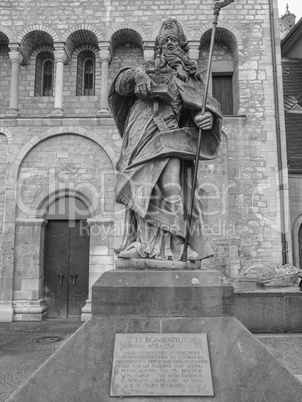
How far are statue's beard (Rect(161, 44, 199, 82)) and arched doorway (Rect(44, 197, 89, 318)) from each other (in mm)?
9248

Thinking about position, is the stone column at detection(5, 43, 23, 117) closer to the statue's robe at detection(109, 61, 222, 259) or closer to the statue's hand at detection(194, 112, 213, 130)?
the statue's robe at detection(109, 61, 222, 259)

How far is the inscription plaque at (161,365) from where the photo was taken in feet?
9.20

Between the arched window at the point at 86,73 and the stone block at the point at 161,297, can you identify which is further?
the arched window at the point at 86,73

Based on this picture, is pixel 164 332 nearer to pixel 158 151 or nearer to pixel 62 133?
pixel 158 151

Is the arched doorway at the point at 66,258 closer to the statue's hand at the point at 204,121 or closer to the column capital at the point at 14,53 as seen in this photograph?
the column capital at the point at 14,53

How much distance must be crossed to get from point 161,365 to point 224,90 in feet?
41.9

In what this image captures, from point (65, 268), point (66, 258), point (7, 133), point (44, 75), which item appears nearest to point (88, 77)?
point (44, 75)

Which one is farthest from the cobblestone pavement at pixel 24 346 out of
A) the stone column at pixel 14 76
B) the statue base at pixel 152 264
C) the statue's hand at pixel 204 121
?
the stone column at pixel 14 76

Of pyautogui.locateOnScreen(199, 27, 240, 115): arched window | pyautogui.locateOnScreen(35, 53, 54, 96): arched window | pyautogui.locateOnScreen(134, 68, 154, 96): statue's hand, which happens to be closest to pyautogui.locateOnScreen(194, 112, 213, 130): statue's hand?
pyautogui.locateOnScreen(134, 68, 154, 96): statue's hand

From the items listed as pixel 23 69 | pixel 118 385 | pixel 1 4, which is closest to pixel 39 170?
pixel 23 69

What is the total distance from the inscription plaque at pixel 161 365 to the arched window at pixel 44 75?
1283 cm

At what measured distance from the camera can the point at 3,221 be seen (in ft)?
41.4

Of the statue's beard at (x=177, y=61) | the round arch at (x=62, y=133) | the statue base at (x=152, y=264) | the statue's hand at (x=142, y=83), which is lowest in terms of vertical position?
the statue base at (x=152, y=264)

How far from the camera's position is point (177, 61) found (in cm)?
409
